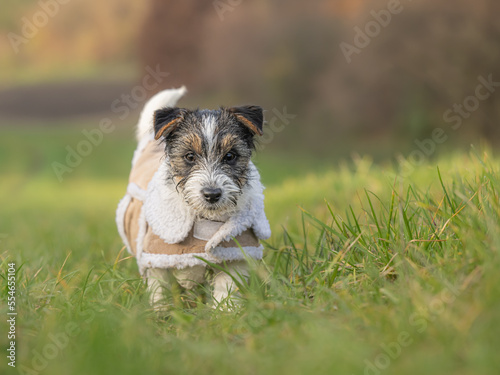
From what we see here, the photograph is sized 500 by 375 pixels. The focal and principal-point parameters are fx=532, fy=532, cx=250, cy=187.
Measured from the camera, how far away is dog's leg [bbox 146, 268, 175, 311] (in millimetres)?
3682

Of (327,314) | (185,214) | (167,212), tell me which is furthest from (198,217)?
(327,314)

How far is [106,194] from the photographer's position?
531 inches

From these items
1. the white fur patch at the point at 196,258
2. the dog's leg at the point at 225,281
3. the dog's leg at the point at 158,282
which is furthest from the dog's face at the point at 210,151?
the dog's leg at the point at 158,282

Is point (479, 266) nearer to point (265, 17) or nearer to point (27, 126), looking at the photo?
point (265, 17)

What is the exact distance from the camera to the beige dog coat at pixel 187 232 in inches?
145

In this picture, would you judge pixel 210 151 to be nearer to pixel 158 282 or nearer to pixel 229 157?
pixel 229 157

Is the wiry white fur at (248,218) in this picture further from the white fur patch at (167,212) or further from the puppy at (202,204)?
the white fur patch at (167,212)

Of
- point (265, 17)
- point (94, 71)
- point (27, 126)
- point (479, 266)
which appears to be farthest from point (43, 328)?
point (27, 126)

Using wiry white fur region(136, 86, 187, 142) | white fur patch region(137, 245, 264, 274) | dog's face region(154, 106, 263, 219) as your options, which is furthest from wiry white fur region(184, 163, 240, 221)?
wiry white fur region(136, 86, 187, 142)

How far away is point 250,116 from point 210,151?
18.0 inches

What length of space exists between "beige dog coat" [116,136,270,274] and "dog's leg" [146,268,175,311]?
0.08 metres

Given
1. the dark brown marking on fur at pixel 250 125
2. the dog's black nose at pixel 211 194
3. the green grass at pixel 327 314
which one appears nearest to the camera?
the green grass at pixel 327 314

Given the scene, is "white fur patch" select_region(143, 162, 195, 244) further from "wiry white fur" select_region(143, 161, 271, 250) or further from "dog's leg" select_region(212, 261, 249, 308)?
"dog's leg" select_region(212, 261, 249, 308)

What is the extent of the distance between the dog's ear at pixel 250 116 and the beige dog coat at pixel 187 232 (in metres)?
0.33
